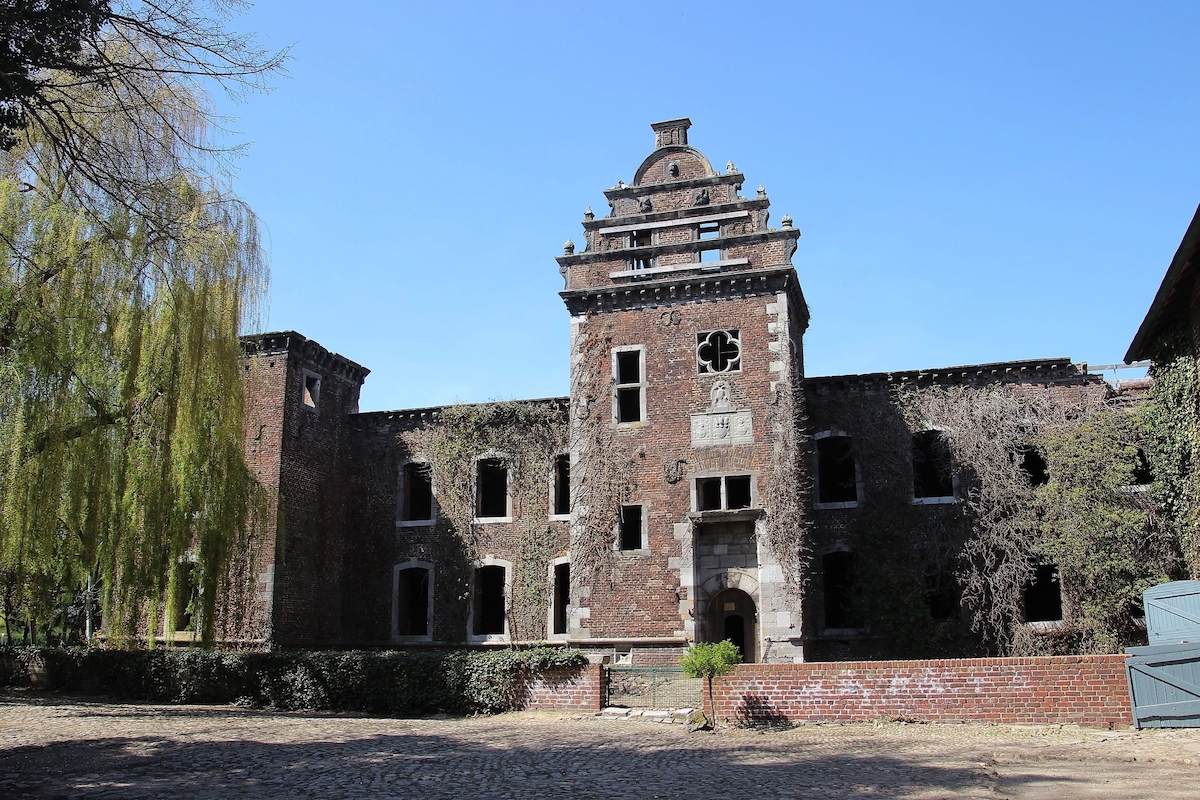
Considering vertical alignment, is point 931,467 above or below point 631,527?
above

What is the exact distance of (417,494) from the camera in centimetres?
2742

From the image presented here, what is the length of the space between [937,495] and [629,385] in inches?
312

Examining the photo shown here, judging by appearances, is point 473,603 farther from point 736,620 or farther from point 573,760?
point 573,760

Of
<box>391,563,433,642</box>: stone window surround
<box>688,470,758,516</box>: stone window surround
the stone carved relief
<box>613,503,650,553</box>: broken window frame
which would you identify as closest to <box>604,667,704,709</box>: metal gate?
<box>613,503,650,553</box>: broken window frame

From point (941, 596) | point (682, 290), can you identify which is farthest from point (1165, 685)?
point (682, 290)

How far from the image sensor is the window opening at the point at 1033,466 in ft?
73.7

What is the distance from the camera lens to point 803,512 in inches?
824

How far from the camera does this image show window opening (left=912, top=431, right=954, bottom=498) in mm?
23125

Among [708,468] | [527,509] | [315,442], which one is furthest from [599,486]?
[315,442]

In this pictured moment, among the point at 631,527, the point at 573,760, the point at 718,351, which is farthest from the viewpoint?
the point at 718,351

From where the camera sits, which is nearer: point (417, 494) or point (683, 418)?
point (683, 418)

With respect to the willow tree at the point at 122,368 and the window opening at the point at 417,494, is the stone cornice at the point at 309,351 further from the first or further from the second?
the willow tree at the point at 122,368

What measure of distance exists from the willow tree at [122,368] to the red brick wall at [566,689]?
5880mm

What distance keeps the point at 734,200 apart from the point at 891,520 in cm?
821
